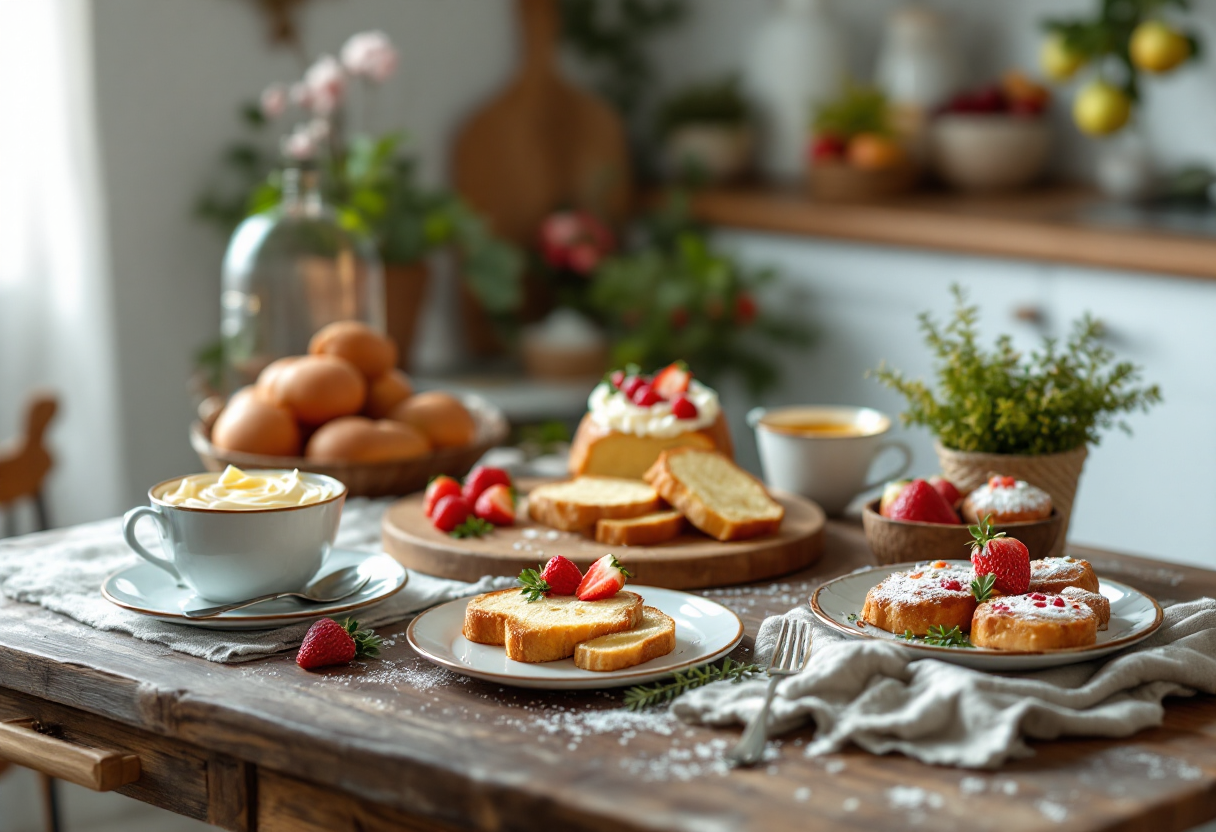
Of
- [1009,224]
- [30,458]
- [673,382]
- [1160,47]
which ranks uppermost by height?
[1160,47]

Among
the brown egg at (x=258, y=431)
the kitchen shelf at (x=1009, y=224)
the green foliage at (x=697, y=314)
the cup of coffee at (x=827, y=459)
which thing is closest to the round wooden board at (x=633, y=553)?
the cup of coffee at (x=827, y=459)

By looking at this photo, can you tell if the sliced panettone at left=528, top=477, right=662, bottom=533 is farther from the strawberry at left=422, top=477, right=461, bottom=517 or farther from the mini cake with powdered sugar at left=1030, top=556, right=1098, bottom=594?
the mini cake with powdered sugar at left=1030, top=556, right=1098, bottom=594

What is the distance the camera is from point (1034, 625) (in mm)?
1091

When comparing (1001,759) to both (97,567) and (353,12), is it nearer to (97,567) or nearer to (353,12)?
(97,567)

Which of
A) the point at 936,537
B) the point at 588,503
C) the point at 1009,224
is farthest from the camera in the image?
the point at 1009,224

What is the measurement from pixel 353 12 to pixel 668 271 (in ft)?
3.01

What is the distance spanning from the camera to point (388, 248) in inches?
120

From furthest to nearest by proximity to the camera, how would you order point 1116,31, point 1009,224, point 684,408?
point 1116,31, point 1009,224, point 684,408

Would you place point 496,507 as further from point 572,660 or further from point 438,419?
point 572,660

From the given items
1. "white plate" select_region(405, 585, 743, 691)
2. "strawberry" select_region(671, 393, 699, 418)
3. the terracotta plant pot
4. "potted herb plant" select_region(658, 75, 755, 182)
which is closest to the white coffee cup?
"white plate" select_region(405, 585, 743, 691)

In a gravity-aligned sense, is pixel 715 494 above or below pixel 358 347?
below

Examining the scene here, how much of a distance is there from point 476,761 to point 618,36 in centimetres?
309

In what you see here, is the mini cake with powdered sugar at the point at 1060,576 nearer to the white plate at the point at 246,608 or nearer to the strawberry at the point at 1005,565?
the strawberry at the point at 1005,565

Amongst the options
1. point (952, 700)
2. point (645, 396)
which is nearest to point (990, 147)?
point (645, 396)
